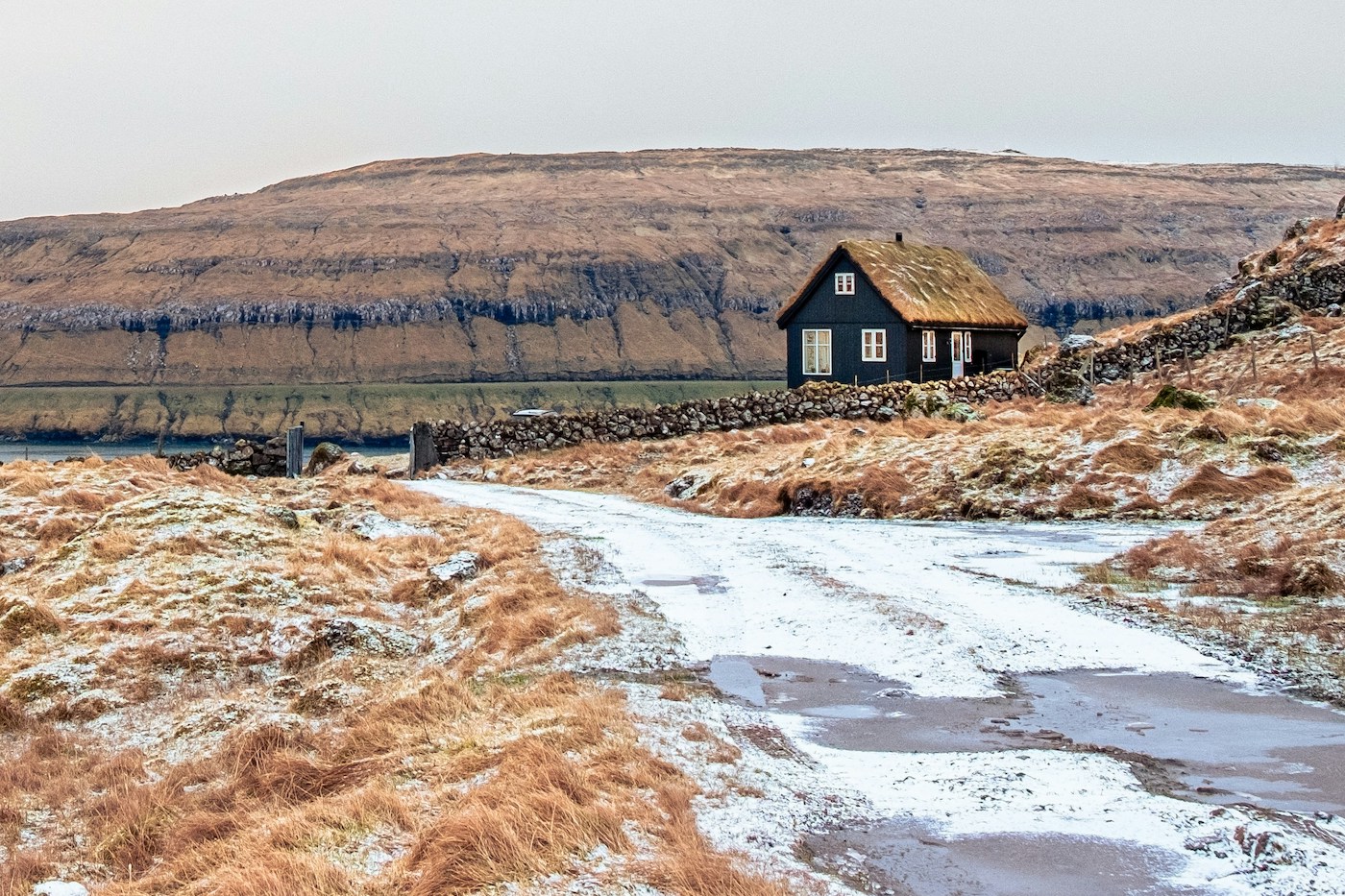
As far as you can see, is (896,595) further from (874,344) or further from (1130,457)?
(874,344)

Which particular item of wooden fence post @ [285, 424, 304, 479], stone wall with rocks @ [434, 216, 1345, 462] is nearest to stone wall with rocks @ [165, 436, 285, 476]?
wooden fence post @ [285, 424, 304, 479]

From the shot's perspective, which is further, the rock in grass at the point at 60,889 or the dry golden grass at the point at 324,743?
the rock in grass at the point at 60,889

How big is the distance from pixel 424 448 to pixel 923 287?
72.7 ft

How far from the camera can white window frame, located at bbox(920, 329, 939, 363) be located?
182ft

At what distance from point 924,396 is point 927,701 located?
105ft

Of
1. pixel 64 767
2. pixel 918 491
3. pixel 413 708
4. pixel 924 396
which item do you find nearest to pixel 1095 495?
pixel 918 491

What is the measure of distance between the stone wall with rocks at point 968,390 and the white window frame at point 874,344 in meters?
7.47

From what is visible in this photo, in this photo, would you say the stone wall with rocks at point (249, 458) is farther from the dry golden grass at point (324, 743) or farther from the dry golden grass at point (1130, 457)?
the dry golden grass at point (1130, 457)

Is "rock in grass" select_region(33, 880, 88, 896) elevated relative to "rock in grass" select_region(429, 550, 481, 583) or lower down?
elevated

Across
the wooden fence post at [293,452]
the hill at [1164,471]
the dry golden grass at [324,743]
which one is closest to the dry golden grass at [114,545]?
the dry golden grass at [324,743]

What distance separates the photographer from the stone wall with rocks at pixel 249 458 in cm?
4356

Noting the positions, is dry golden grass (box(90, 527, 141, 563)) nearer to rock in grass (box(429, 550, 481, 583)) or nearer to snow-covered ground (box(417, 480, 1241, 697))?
rock in grass (box(429, 550, 481, 583))

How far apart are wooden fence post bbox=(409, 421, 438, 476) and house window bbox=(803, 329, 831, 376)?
1819 cm

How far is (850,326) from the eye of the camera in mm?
56250
